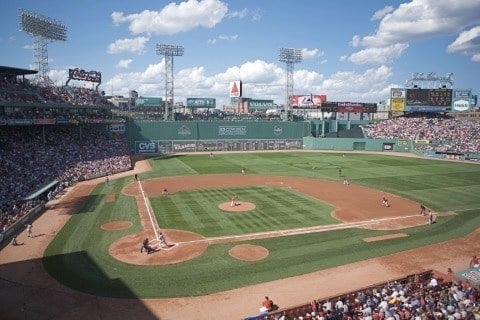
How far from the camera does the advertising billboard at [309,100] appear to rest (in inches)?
3703

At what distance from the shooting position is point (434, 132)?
81062 mm

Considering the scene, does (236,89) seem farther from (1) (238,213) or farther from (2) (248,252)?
(2) (248,252)

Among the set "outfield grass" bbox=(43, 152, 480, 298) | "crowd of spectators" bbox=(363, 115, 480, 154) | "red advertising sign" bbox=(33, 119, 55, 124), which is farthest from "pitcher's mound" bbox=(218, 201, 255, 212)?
"crowd of spectators" bbox=(363, 115, 480, 154)

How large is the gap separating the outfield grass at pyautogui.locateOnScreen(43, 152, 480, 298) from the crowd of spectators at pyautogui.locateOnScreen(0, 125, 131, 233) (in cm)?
570

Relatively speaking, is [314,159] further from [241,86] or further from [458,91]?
[458,91]

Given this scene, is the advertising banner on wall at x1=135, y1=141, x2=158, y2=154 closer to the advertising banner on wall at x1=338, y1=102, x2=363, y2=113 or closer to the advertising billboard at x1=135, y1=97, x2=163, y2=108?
the advertising billboard at x1=135, y1=97, x2=163, y2=108

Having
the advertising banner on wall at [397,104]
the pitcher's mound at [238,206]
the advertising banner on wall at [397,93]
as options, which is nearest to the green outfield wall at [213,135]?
the advertising banner on wall at [397,104]

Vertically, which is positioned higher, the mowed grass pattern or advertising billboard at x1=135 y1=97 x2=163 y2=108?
advertising billboard at x1=135 y1=97 x2=163 y2=108

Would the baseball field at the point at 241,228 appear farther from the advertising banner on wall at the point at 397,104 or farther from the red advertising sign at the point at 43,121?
the advertising banner on wall at the point at 397,104

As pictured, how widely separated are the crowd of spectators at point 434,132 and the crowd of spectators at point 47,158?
192 ft

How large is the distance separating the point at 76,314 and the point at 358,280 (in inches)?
575

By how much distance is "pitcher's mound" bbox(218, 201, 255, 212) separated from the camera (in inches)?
1344

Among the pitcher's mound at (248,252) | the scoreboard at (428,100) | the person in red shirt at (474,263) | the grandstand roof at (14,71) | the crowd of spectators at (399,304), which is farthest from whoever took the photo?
the scoreboard at (428,100)

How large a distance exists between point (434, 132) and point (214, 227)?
2718 inches
